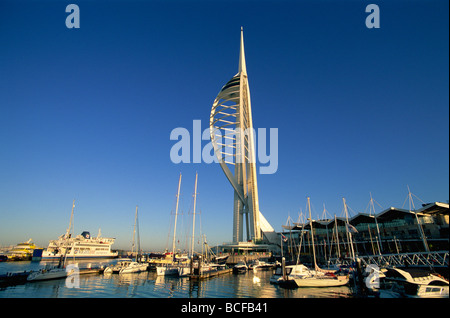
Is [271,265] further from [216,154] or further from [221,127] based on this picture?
[221,127]

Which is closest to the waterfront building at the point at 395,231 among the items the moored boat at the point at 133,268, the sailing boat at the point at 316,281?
the sailing boat at the point at 316,281

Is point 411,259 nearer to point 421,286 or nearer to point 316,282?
point 316,282

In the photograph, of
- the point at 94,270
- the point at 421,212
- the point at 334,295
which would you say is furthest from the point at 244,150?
the point at 334,295

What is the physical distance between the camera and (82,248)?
236 feet

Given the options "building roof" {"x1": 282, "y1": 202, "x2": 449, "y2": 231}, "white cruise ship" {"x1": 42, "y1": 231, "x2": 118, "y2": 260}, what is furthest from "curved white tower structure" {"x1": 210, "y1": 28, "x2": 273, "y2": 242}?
"white cruise ship" {"x1": 42, "y1": 231, "x2": 118, "y2": 260}

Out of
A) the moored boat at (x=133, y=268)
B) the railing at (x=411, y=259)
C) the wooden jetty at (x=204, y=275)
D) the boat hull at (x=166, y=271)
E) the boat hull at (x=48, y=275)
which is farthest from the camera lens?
the moored boat at (x=133, y=268)

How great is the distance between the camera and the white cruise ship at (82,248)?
221ft

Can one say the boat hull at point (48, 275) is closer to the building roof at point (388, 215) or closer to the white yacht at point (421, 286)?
the white yacht at point (421, 286)

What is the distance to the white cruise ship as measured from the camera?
221ft

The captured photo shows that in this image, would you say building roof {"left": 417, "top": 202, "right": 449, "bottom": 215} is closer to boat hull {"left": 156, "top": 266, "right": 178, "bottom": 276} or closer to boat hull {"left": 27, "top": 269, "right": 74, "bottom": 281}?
boat hull {"left": 156, "top": 266, "right": 178, "bottom": 276}
